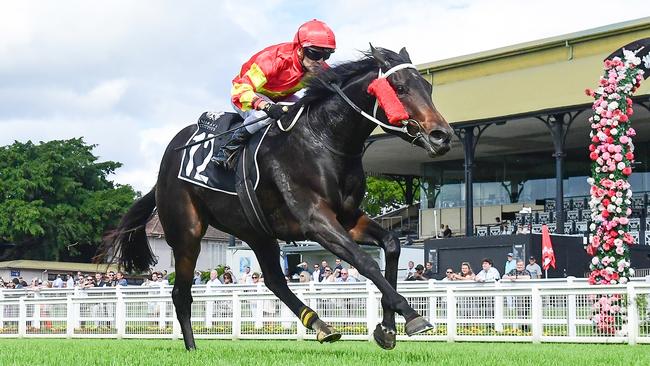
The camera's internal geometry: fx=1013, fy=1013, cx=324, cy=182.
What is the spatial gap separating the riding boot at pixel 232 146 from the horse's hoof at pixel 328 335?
173 cm

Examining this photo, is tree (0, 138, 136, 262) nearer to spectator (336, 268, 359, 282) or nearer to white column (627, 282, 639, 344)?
spectator (336, 268, 359, 282)

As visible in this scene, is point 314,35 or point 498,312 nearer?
point 314,35

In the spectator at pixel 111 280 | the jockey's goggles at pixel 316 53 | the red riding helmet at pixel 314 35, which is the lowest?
the spectator at pixel 111 280

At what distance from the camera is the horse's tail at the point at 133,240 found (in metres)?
10.7

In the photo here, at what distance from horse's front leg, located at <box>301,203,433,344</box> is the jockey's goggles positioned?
4.44 feet

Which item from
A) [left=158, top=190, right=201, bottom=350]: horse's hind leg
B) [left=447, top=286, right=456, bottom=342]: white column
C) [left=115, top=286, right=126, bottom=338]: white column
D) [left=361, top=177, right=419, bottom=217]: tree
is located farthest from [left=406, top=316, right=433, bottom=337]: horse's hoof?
[left=361, top=177, right=419, bottom=217]: tree

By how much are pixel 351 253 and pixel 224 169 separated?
6.04 feet

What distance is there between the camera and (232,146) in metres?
8.45

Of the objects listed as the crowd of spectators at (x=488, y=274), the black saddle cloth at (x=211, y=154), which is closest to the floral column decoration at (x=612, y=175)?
the crowd of spectators at (x=488, y=274)

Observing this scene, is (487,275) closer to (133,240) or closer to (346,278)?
(346,278)

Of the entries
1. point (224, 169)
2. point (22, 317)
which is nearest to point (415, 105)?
point (224, 169)

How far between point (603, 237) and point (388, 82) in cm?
1006

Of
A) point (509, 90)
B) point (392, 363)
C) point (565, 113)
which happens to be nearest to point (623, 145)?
point (392, 363)

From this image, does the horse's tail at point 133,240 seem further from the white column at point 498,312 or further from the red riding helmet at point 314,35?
the white column at point 498,312
